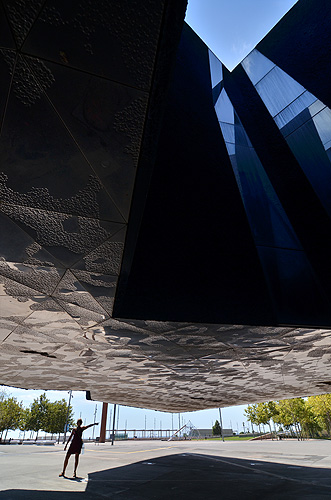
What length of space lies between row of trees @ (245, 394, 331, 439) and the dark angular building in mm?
38885

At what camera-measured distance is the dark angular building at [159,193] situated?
272cm

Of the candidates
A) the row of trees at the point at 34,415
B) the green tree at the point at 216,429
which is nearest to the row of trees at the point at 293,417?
the green tree at the point at 216,429

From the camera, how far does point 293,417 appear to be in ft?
152

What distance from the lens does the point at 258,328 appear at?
23.2 feet

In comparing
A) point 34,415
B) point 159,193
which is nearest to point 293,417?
point 34,415

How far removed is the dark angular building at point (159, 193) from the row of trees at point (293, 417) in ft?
128

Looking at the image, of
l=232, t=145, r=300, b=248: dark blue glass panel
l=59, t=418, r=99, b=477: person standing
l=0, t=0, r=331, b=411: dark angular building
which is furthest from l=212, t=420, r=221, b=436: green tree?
l=232, t=145, r=300, b=248: dark blue glass panel

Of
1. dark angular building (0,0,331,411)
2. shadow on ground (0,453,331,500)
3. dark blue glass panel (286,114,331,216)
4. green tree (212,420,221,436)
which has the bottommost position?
shadow on ground (0,453,331,500)

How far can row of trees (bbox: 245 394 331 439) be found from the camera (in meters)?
44.8

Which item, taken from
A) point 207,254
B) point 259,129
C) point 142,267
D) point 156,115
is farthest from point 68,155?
point 259,129

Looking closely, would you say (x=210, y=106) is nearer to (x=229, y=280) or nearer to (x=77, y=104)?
(x=229, y=280)

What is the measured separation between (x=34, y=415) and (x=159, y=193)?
52.6 m

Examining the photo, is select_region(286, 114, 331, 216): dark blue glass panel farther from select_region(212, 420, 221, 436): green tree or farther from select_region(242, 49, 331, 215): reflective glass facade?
select_region(212, 420, 221, 436): green tree

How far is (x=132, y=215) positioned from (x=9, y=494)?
6647mm
